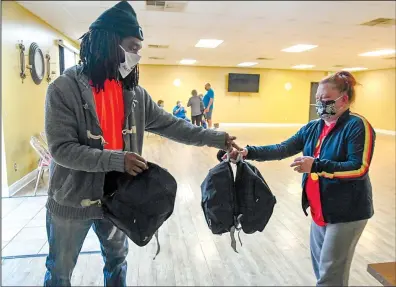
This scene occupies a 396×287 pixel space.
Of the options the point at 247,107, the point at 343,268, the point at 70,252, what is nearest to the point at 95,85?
the point at 70,252

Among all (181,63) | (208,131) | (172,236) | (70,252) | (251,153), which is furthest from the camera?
(181,63)

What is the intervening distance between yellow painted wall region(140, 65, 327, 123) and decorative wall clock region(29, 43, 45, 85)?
8.09m

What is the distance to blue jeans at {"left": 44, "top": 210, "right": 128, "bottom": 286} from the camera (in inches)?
56.0

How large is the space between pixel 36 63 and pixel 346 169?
5.17 meters

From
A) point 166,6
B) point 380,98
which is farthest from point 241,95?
point 166,6

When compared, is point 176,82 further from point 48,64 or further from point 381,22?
point 381,22

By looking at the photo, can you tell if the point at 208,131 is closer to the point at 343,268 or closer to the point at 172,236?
the point at 343,268

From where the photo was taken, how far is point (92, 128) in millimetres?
1321

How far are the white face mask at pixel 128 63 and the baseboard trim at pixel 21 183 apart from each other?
370cm

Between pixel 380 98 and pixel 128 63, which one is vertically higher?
pixel 380 98

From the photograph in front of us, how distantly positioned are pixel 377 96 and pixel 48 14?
518 inches

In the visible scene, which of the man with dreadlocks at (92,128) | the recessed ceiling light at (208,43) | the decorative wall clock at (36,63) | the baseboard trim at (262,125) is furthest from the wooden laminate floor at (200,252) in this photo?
the baseboard trim at (262,125)

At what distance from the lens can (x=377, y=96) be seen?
1398 cm

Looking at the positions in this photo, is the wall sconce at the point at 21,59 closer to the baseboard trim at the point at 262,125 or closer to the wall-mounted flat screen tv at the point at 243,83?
the baseboard trim at the point at 262,125
